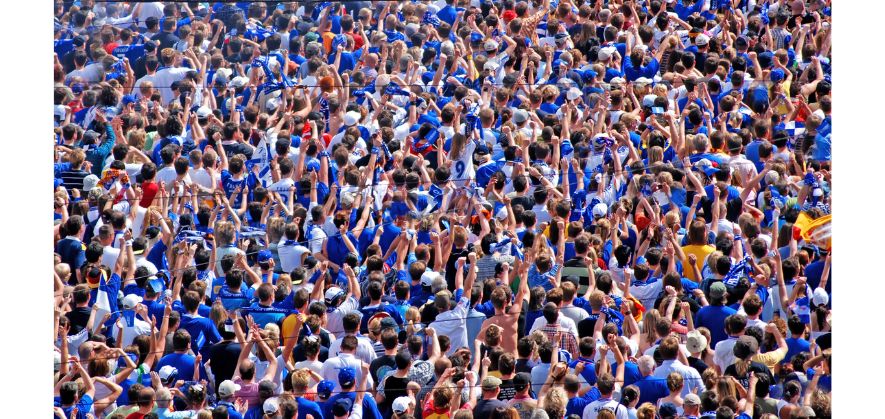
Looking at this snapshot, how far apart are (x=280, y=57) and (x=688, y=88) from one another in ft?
13.4

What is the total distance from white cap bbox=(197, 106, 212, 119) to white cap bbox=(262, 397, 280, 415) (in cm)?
449

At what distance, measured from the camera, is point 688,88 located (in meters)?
16.7

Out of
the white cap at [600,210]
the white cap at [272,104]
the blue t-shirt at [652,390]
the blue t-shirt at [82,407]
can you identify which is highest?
the white cap at [600,210]

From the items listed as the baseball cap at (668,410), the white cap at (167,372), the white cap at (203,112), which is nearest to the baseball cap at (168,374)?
the white cap at (167,372)

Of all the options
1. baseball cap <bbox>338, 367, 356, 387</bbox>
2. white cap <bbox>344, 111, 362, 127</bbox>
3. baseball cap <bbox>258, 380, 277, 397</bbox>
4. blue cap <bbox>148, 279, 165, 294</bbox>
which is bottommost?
baseball cap <bbox>258, 380, 277, 397</bbox>

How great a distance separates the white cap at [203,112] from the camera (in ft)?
56.2

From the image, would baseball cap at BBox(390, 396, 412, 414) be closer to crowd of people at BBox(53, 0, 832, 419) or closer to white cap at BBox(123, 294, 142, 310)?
crowd of people at BBox(53, 0, 832, 419)

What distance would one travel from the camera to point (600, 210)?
15.3 meters

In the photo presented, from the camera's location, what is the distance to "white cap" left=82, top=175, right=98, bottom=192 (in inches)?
629

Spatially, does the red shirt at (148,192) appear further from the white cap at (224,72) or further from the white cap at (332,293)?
the white cap at (332,293)

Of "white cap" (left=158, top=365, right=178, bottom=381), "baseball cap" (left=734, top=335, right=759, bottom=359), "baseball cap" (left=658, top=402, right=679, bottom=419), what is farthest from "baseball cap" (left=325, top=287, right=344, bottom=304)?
"baseball cap" (left=734, top=335, right=759, bottom=359)

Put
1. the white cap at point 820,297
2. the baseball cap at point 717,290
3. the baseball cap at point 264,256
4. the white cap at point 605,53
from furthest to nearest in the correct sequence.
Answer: the white cap at point 605,53, the baseball cap at point 264,256, the white cap at point 820,297, the baseball cap at point 717,290

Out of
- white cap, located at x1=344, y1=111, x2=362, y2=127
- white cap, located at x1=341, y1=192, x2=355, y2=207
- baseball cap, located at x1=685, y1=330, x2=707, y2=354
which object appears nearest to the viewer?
baseball cap, located at x1=685, y1=330, x2=707, y2=354

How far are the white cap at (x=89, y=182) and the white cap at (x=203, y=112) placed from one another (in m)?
1.47
